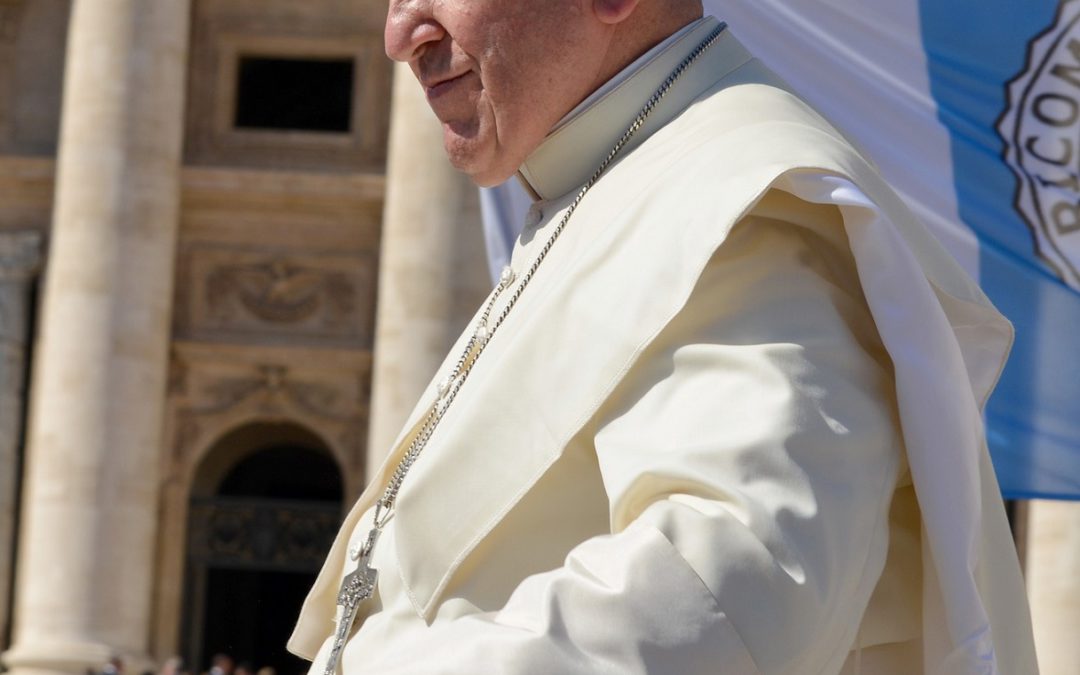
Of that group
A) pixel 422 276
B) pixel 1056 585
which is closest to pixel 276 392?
pixel 422 276

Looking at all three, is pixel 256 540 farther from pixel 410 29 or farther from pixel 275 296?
pixel 410 29

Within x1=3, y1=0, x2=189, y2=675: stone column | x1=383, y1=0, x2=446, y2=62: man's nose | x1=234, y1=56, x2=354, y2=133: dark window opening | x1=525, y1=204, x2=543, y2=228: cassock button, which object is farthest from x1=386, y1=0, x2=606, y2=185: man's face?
x1=234, y1=56, x2=354, y2=133: dark window opening

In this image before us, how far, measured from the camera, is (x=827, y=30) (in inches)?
201

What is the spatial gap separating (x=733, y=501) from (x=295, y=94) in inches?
724

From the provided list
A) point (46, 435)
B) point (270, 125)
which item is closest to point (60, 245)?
point (46, 435)

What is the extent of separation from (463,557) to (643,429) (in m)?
0.23

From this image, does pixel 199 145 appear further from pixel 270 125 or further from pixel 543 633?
pixel 543 633

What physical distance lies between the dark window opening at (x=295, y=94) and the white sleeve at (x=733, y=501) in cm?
1762

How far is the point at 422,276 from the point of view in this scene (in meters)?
16.8

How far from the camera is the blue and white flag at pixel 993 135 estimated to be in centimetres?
498

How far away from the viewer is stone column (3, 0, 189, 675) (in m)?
16.3

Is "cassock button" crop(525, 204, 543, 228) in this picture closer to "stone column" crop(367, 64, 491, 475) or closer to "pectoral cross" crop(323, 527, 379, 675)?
"pectoral cross" crop(323, 527, 379, 675)

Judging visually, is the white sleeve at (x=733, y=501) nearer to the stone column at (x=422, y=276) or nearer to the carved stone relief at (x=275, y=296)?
the stone column at (x=422, y=276)

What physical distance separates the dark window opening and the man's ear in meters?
17.3
